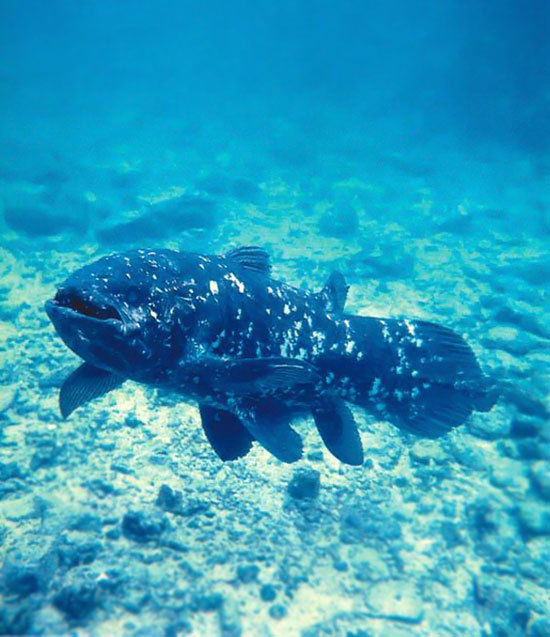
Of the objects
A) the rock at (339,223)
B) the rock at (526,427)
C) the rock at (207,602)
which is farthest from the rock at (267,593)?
the rock at (339,223)

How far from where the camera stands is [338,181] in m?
23.5

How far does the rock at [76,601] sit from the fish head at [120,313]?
2775 millimetres

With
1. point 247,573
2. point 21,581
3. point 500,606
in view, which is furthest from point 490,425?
point 21,581

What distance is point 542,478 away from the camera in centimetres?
576

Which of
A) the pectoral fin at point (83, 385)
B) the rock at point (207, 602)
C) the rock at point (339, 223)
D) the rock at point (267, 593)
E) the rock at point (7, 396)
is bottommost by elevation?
the rock at point (207, 602)

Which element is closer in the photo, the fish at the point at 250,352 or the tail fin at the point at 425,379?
the fish at the point at 250,352

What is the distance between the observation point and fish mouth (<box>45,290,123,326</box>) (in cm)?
255

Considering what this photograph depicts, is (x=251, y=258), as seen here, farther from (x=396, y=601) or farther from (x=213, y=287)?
(x=396, y=601)

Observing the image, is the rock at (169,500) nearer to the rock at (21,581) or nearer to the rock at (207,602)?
the rock at (207,602)

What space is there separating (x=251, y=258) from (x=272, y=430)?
145 cm

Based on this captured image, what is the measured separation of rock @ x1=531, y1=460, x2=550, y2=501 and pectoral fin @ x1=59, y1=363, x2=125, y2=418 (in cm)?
559

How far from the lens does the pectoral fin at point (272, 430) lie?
3.28 meters

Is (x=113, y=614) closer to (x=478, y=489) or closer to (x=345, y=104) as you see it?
(x=478, y=489)

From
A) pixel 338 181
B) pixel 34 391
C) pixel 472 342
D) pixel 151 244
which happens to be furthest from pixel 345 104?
A: pixel 34 391
